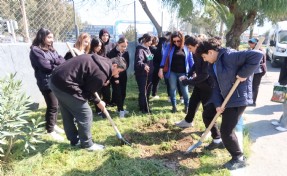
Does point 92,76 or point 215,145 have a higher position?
point 92,76

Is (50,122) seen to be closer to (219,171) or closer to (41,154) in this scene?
(41,154)

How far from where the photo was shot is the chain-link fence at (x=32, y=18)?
4.50 meters

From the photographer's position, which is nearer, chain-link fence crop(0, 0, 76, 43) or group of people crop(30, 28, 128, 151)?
group of people crop(30, 28, 128, 151)

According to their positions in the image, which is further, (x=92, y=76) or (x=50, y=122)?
(x=50, y=122)

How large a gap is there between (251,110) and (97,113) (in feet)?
10.9

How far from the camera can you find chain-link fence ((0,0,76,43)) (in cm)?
450

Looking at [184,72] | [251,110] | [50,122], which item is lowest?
[251,110]

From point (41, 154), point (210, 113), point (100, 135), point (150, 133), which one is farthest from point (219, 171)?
point (41, 154)

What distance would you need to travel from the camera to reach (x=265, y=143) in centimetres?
376

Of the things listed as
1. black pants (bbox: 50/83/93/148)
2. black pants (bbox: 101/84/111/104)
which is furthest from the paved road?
black pants (bbox: 101/84/111/104)

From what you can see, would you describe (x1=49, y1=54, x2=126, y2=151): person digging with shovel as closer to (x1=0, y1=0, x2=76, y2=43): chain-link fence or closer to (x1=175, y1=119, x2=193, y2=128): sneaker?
(x1=175, y1=119, x2=193, y2=128): sneaker

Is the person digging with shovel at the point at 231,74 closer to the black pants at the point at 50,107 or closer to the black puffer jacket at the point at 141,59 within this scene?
the black puffer jacket at the point at 141,59

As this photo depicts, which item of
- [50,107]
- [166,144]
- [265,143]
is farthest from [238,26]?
[50,107]

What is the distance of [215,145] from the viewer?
340 centimetres
